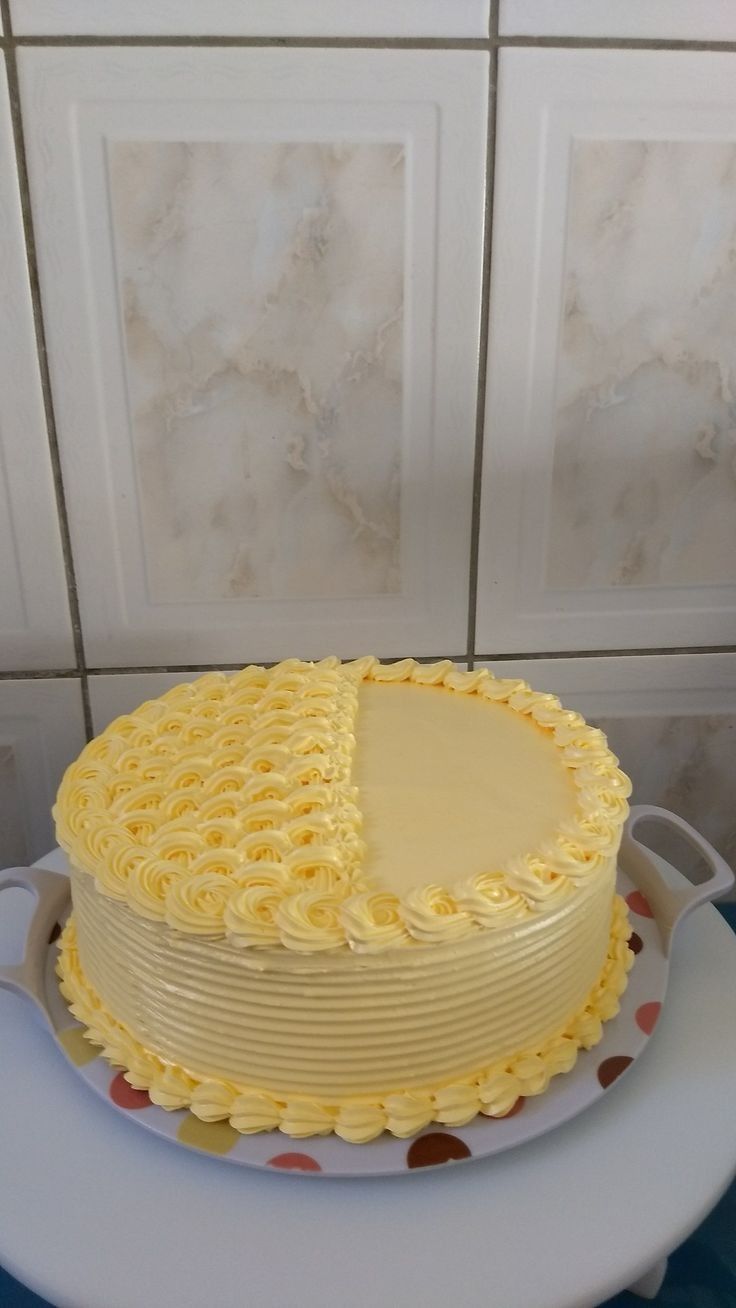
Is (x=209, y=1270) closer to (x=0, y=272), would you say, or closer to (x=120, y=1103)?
(x=120, y=1103)

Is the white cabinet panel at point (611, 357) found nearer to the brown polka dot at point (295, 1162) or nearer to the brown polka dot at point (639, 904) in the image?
the brown polka dot at point (639, 904)

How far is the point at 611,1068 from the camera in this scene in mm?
503

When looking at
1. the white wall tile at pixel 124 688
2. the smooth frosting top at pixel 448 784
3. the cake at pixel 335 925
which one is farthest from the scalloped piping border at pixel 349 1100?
the white wall tile at pixel 124 688

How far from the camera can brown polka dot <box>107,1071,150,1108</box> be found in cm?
48

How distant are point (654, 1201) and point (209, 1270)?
0.67 ft

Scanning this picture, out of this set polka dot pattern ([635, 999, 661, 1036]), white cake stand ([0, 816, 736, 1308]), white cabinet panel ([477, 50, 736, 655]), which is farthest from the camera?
white cabinet panel ([477, 50, 736, 655])

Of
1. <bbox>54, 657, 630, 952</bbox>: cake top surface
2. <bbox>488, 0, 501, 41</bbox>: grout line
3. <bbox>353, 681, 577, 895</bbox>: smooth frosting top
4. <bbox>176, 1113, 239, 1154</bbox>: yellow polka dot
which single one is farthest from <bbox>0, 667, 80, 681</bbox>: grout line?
<bbox>488, 0, 501, 41</bbox>: grout line

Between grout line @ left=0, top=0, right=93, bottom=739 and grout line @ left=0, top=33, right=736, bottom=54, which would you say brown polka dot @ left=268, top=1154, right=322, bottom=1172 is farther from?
grout line @ left=0, top=33, right=736, bottom=54

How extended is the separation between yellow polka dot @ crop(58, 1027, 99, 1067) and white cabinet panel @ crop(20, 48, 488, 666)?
289 mm

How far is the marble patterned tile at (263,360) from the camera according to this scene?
2.06 feet

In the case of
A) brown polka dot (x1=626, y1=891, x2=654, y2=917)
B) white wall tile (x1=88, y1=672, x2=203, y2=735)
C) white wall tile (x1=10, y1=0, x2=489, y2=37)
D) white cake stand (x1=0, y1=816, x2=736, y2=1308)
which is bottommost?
white cake stand (x1=0, y1=816, x2=736, y2=1308)

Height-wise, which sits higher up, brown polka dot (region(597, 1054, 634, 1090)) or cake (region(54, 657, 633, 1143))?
cake (region(54, 657, 633, 1143))

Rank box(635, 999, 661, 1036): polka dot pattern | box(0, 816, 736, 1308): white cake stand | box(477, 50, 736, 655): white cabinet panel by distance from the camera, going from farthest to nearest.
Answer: box(477, 50, 736, 655): white cabinet panel → box(635, 999, 661, 1036): polka dot pattern → box(0, 816, 736, 1308): white cake stand

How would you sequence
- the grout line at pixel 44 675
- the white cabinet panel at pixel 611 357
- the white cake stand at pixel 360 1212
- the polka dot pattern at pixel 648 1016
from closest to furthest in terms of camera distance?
the white cake stand at pixel 360 1212, the polka dot pattern at pixel 648 1016, the white cabinet panel at pixel 611 357, the grout line at pixel 44 675
